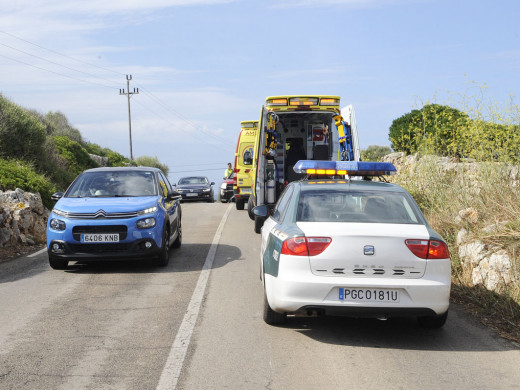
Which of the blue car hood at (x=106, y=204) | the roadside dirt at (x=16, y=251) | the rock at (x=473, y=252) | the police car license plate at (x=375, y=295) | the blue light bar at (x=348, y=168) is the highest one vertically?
the blue light bar at (x=348, y=168)

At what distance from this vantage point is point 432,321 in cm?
679

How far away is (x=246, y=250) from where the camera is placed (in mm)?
12992

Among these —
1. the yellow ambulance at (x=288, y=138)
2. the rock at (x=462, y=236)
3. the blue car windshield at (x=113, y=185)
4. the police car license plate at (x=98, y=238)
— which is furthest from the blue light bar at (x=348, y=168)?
the yellow ambulance at (x=288, y=138)

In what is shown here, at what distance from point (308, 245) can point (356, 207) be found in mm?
942

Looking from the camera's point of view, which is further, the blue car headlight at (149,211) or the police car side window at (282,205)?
the blue car headlight at (149,211)

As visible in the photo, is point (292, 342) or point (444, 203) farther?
point (444, 203)

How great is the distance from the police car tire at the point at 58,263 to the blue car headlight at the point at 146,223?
1.37 metres

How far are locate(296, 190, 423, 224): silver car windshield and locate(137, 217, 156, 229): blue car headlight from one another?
401 centimetres

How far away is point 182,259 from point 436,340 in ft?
20.3

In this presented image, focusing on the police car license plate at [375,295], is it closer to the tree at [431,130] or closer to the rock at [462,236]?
the rock at [462,236]

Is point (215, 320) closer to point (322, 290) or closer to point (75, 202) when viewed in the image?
point (322, 290)

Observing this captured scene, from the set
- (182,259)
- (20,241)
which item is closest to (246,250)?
(182,259)

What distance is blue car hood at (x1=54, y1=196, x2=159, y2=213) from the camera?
10.4m

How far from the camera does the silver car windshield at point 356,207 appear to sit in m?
6.79
